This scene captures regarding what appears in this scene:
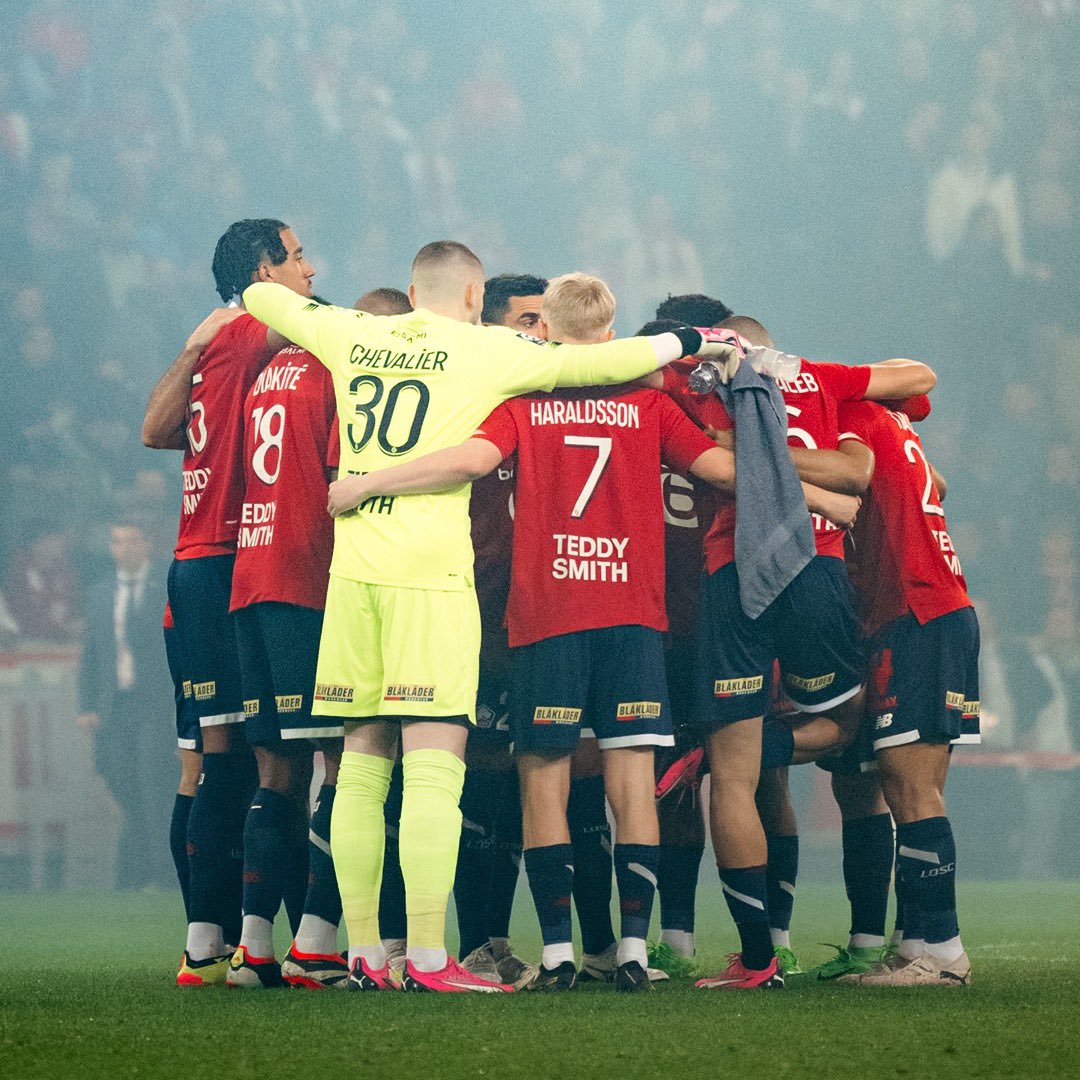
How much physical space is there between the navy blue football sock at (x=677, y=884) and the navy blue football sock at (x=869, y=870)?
43cm

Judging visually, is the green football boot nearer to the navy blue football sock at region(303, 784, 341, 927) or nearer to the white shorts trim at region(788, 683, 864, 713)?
the white shorts trim at region(788, 683, 864, 713)

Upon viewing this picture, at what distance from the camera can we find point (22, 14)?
13.5m

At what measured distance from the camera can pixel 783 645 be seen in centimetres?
387

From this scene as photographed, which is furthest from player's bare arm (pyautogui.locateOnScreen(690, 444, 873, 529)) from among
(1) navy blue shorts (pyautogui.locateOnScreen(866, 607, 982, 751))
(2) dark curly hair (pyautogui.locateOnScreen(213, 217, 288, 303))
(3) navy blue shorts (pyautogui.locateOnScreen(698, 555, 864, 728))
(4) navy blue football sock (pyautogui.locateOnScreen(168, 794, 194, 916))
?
(4) navy blue football sock (pyautogui.locateOnScreen(168, 794, 194, 916))

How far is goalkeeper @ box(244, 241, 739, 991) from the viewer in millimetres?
3457

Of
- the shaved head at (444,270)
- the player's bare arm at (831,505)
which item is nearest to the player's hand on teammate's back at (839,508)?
the player's bare arm at (831,505)

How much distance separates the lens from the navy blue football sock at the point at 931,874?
12.6 ft

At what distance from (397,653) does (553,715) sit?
39cm

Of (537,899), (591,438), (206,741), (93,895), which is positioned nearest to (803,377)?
(591,438)

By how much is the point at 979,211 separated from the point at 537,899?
1192 centimetres

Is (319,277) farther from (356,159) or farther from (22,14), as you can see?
(22,14)

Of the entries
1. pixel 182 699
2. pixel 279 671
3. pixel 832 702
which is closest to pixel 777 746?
pixel 832 702

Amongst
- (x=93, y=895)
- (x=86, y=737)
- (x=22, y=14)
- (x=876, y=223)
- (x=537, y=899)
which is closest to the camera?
(x=537, y=899)

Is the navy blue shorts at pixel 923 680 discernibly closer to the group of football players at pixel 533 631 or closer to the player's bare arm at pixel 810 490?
the group of football players at pixel 533 631
